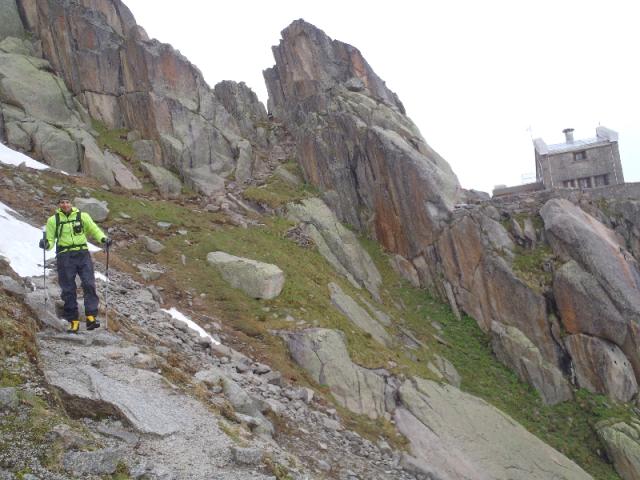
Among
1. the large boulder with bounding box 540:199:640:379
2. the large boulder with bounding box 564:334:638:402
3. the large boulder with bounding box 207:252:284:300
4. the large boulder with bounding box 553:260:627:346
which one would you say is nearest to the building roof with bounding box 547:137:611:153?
the large boulder with bounding box 540:199:640:379

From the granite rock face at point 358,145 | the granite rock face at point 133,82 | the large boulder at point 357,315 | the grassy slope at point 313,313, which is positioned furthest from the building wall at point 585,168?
the large boulder at point 357,315

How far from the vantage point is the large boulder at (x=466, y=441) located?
1773 cm

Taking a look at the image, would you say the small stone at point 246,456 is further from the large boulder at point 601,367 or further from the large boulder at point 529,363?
the large boulder at point 601,367

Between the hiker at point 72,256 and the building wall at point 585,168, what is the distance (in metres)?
43.7

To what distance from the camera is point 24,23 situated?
142ft

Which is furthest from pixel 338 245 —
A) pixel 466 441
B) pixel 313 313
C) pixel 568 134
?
pixel 568 134

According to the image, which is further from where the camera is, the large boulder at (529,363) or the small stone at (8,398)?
the large boulder at (529,363)

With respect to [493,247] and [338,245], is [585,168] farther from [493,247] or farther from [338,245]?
[338,245]

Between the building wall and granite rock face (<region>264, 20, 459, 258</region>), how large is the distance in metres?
11.1

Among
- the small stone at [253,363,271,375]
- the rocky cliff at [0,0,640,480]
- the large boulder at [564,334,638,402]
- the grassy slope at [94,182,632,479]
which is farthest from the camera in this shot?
the large boulder at [564,334,638,402]

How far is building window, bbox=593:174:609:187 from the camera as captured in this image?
45.7 m

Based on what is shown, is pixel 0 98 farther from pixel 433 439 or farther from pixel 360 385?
pixel 433 439

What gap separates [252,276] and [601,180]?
1444 inches

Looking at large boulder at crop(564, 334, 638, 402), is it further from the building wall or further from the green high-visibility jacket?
the green high-visibility jacket
